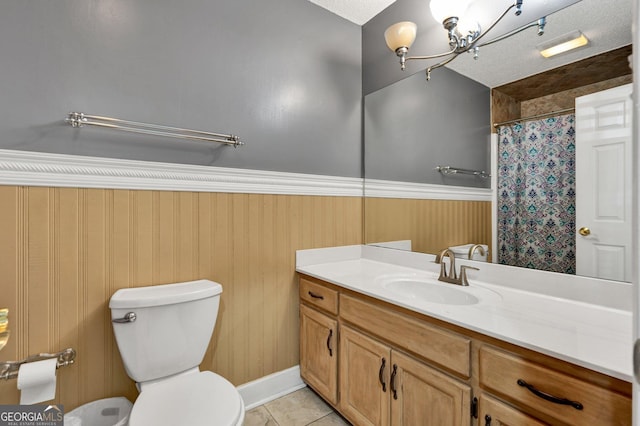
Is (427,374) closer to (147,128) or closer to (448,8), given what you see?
(147,128)

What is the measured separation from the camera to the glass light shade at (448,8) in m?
1.52

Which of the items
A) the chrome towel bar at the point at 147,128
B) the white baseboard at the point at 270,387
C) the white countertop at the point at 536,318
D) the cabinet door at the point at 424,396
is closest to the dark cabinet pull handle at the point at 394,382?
the cabinet door at the point at 424,396

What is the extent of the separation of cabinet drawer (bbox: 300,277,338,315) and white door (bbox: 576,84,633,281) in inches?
42.4

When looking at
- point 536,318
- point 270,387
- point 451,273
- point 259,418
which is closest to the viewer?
point 536,318

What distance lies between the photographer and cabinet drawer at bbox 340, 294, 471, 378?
39.9 inches

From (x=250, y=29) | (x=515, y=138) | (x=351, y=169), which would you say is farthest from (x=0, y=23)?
(x=515, y=138)

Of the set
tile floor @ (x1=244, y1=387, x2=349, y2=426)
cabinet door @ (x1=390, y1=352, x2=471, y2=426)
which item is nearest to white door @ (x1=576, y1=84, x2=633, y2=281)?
cabinet door @ (x1=390, y1=352, x2=471, y2=426)

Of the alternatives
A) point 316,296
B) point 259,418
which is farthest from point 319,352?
point 259,418

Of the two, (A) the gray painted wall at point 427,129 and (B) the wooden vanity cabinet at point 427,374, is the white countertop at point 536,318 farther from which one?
(A) the gray painted wall at point 427,129

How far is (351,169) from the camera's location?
86.3 inches

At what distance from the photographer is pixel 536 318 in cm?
103

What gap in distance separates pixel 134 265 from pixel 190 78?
99 cm

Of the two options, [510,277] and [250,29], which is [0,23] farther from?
[510,277]

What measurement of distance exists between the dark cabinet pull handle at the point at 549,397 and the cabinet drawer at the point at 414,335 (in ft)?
0.54
